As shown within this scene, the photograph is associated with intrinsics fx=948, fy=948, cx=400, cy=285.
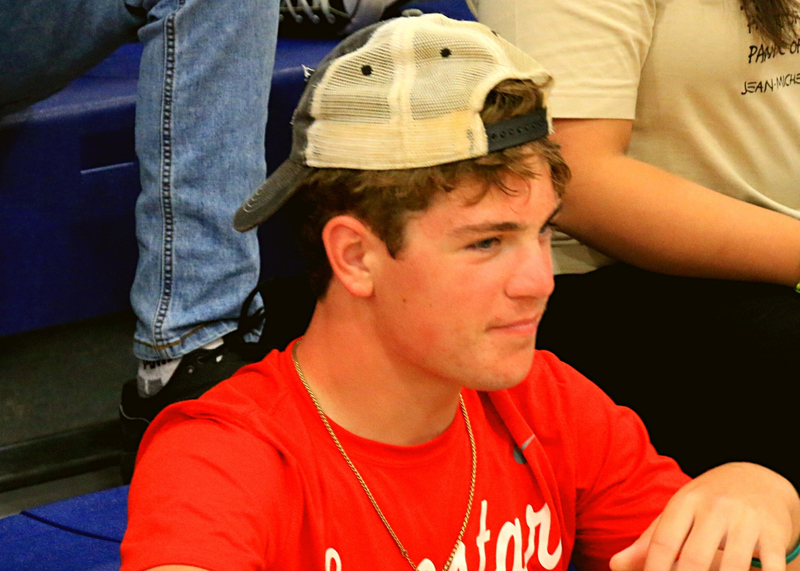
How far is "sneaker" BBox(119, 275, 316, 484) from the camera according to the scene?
4.23ft

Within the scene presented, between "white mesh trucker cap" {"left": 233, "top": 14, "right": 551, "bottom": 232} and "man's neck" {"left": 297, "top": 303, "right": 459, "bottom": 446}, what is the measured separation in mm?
154

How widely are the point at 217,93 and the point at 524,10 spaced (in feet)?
1.41

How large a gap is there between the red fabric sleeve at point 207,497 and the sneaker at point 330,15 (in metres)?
1.15

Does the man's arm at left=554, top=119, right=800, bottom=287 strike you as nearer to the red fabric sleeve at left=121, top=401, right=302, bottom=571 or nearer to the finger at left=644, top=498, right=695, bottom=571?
the finger at left=644, top=498, right=695, bottom=571

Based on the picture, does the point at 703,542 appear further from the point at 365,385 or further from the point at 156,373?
the point at 156,373

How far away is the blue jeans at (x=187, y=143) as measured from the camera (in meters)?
1.30

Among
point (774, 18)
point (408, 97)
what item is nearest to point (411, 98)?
point (408, 97)

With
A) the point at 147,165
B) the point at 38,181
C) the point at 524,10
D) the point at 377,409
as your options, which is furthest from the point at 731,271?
the point at 38,181

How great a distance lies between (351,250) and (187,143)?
51 cm

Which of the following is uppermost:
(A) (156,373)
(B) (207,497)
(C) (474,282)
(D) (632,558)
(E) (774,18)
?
(E) (774,18)

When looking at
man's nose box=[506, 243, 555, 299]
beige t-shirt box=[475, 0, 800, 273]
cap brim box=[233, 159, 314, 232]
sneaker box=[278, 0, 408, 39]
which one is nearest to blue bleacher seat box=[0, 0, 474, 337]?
sneaker box=[278, 0, 408, 39]

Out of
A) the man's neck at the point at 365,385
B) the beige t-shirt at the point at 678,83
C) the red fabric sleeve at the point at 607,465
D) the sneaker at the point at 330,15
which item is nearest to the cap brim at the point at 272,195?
the man's neck at the point at 365,385

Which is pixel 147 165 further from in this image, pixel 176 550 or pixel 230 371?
pixel 176 550

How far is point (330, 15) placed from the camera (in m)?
1.82
